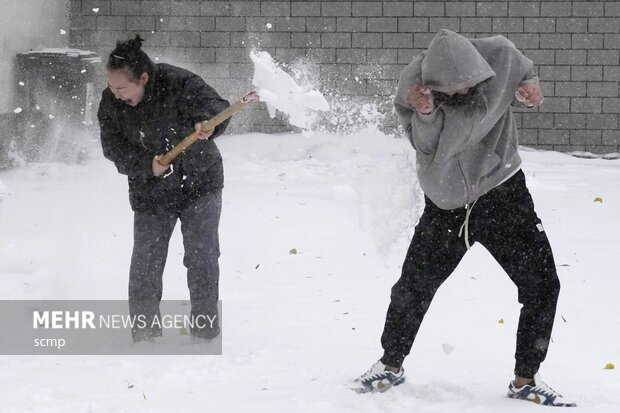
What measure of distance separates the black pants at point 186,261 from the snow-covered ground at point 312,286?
0.82 feet

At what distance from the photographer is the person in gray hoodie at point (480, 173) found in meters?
3.48

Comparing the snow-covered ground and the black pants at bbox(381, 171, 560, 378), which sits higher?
the black pants at bbox(381, 171, 560, 378)

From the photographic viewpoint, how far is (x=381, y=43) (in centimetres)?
1130

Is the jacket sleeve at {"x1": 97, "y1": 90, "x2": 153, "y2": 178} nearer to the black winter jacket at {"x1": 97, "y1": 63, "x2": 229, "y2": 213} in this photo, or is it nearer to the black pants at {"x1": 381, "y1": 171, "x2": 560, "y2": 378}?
the black winter jacket at {"x1": 97, "y1": 63, "x2": 229, "y2": 213}

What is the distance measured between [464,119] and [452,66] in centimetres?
19

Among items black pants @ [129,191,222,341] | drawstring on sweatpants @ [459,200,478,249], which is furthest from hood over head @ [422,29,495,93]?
black pants @ [129,191,222,341]

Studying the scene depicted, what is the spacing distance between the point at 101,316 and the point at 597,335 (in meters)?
2.45

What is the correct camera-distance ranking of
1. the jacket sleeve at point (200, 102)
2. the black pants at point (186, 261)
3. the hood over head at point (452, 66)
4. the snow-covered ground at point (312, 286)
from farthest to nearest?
the black pants at point (186, 261) < the jacket sleeve at point (200, 102) < the snow-covered ground at point (312, 286) < the hood over head at point (452, 66)

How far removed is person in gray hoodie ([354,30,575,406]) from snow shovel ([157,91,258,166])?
68cm

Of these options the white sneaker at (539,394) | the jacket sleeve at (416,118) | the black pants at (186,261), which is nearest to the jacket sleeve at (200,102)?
the black pants at (186,261)

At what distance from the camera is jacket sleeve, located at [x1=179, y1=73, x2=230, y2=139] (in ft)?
14.0

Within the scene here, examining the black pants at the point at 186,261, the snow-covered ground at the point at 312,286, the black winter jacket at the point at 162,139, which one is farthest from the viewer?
the black pants at the point at 186,261

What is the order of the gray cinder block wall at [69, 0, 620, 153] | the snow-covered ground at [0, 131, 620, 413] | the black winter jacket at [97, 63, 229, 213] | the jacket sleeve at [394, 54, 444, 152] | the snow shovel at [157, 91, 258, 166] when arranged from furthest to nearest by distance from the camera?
the gray cinder block wall at [69, 0, 620, 153] < the black winter jacket at [97, 63, 229, 213] < the snow shovel at [157, 91, 258, 166] < the snow-covered ground at [0, 131, 620, 413] < the jacket sleeve at [394, 54, 444, 152]

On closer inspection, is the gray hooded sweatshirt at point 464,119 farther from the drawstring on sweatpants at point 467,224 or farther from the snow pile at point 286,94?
the snow pile at point 286,94
